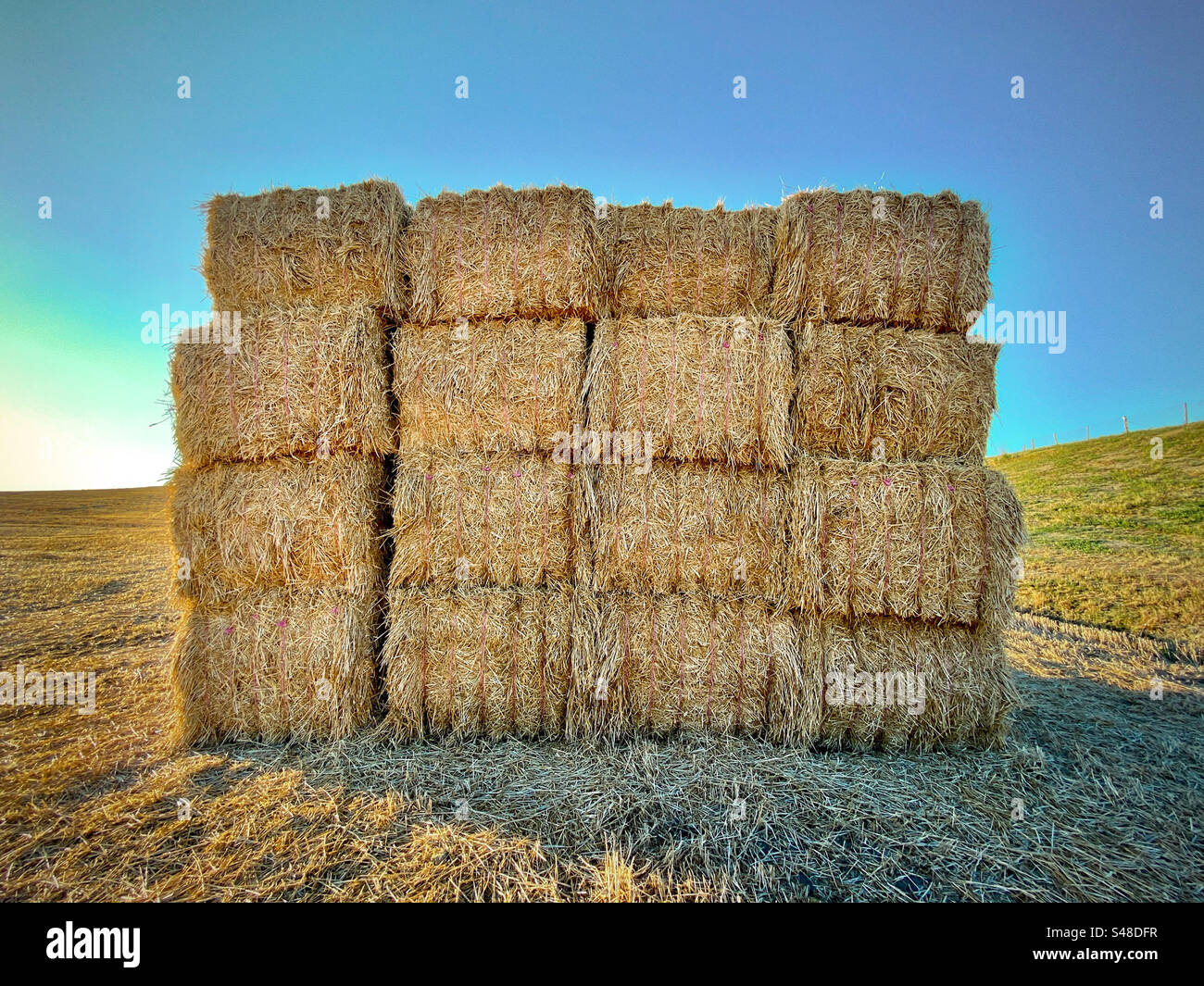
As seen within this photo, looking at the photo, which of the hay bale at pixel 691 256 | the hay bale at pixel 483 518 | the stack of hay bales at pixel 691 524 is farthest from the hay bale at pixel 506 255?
the hay bale at pixel 483 518

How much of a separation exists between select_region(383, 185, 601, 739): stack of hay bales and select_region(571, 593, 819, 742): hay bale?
1.05ft

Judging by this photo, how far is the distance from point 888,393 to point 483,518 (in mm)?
3568

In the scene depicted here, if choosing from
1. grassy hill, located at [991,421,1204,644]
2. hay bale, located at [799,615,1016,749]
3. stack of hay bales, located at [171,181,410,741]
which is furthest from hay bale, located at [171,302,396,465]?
grassy hill, located at [991,421,1204,644]

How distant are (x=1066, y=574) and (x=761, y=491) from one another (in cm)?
909

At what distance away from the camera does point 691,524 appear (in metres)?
4.57

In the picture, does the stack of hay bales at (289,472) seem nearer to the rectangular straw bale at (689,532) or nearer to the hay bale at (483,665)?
the hay bale at (483,665)

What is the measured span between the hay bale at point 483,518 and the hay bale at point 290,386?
59 centimetres

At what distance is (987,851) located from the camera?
10.6 feet

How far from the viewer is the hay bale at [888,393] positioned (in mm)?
4555

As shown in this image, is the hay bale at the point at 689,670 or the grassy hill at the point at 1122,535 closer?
the hay bale at the point at 689,670

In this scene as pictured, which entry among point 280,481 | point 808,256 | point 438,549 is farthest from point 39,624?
point 808,256
